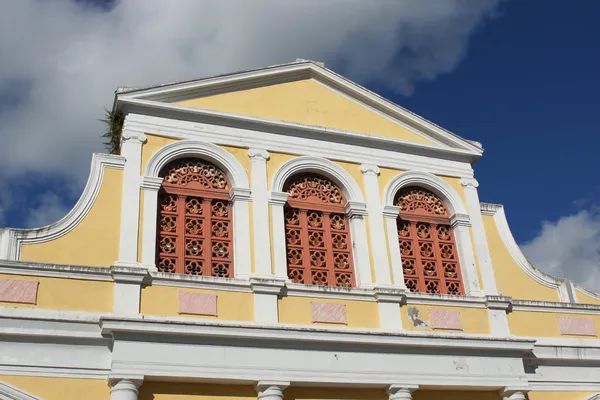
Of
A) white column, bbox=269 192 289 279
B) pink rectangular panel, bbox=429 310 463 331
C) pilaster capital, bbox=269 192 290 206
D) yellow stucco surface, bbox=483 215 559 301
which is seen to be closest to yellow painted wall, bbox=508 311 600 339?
yellow stucco surface, bbox=483 215 559 301

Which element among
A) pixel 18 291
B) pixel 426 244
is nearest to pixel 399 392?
pixel 426 244

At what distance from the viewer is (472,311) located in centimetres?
1264

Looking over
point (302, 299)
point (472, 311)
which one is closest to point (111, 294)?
point (302, 299)

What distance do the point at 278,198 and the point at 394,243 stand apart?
220 centimetres

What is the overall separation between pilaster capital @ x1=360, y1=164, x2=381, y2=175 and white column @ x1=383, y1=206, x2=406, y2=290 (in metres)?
0.72

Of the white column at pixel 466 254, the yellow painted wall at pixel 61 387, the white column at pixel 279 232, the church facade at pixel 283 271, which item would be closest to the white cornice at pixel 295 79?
the church facade at pixel 283 271

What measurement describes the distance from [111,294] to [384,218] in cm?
495

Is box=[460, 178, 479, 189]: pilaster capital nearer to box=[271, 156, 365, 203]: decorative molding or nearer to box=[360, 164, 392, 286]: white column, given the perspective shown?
box=[360, 164, 392, 286]: white column

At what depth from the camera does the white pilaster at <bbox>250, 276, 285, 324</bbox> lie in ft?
36.5

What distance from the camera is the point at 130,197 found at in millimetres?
11367

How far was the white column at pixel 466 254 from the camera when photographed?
1299 cm

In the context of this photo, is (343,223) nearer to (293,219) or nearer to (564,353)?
(293,219)

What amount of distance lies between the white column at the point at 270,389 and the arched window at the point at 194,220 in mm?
1869

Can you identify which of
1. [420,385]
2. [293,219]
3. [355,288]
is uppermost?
[293,219]
